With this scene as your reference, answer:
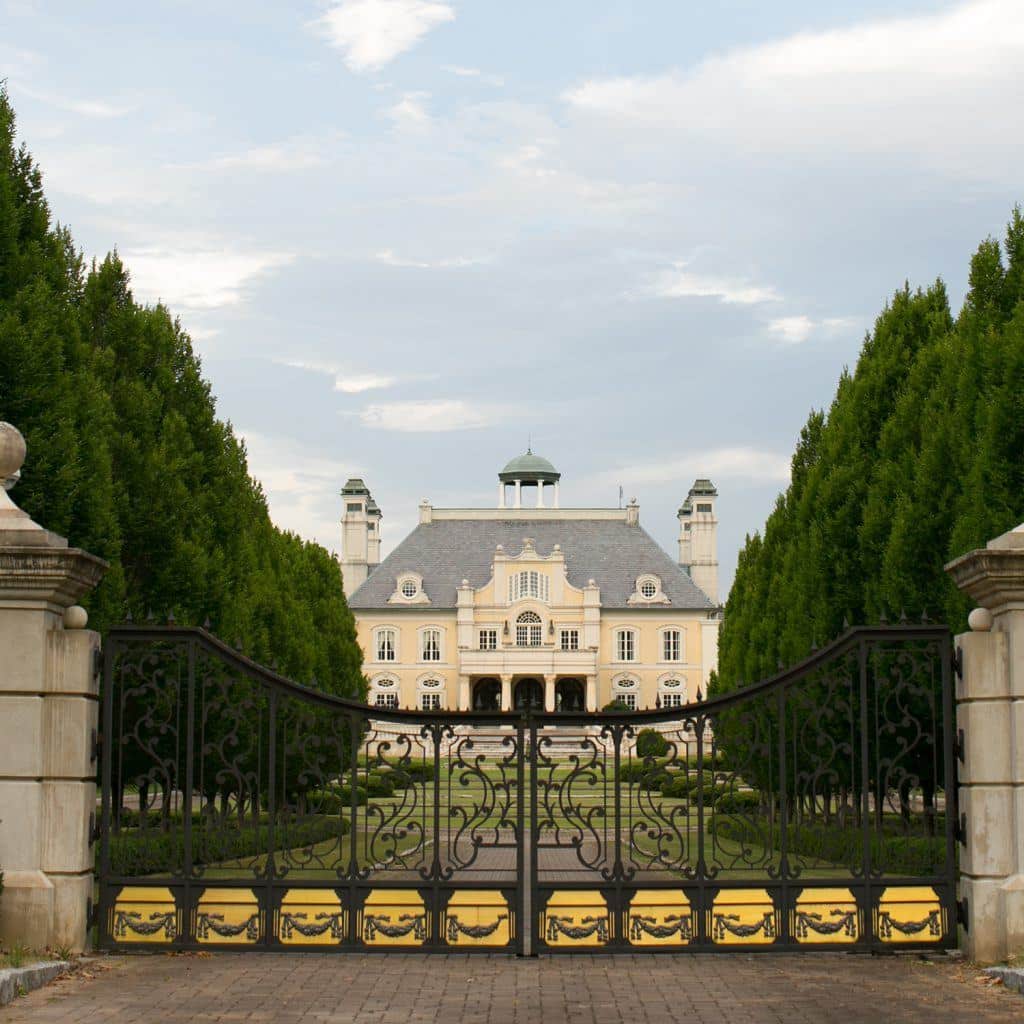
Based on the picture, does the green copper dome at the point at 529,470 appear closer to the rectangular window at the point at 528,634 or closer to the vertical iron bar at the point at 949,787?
the rectangular window at the point at 528,634

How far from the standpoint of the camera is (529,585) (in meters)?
73.7

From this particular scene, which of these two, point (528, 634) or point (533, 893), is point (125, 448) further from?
point (528, 634)

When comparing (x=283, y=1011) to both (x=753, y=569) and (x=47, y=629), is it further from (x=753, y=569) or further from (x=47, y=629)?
(x=753, y=569)

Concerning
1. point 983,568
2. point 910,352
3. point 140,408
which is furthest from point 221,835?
Result: point 910,352

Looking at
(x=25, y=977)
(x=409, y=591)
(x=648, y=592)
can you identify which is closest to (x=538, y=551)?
(x=648, y=592)

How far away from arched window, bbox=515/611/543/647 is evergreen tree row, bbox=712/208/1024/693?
53807 mm

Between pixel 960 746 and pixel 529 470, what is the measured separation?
72010 millimetres

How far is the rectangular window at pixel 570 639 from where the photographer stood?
2879 inches

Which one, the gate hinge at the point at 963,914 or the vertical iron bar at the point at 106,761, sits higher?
the vertical iron bar at the point at 106,761

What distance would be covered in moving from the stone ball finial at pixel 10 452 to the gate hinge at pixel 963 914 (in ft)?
22.6

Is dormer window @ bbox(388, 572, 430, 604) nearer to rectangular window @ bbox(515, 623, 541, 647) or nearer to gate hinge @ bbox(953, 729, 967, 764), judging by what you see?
rectangular window @ bbox(515, 623, 541, 647)

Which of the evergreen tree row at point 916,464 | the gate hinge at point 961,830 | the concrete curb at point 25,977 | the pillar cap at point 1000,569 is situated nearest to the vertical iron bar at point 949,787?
the gate hinge at point 961,830

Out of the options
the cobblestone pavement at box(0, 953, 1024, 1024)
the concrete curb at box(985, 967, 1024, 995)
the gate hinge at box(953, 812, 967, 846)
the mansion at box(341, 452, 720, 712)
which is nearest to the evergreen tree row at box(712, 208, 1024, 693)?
the gate hinge at box(953, 812, 967, 846)

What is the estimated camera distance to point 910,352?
16.1m
